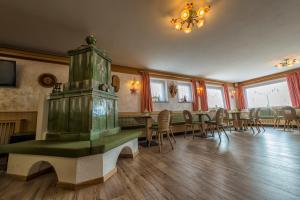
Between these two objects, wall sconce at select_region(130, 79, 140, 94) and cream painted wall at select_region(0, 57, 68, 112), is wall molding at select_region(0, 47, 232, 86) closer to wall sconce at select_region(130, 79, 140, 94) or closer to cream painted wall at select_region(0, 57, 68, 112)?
cream painted wall at select_region(0, 57, 68, 112)

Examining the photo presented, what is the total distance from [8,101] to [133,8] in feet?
12.5

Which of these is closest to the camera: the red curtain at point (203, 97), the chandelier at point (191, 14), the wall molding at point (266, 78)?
the chandelier at point (191, 14)

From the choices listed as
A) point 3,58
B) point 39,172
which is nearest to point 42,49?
point 3,58

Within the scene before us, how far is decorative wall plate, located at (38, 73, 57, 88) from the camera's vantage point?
11.7 feet

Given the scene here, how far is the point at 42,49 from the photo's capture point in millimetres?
3461

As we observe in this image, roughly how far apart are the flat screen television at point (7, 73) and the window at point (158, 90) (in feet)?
13.9

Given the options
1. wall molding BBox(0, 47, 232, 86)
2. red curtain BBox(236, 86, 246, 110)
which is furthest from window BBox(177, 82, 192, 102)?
red curtain BBox(236, 86, 246, 110)

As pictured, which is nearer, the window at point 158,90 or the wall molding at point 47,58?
the wall molding at point 47,58

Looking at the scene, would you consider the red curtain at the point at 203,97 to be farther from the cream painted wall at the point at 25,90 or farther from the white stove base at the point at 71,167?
the cream painted wall at the point at 25,90

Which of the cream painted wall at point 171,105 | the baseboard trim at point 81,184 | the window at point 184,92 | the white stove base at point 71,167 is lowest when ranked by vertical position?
the baseboard trim at point 81,184

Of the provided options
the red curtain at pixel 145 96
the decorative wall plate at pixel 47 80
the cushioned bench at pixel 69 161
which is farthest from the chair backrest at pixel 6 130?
the red curtain at pixel 145 96

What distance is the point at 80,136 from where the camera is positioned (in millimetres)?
2012

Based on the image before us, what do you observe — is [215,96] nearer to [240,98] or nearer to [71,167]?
[240,98]

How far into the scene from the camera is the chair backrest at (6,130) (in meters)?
2.98
